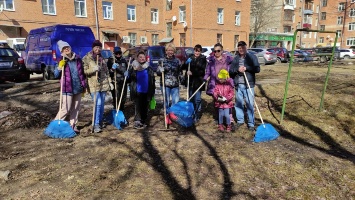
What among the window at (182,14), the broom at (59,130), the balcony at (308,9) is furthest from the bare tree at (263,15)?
the broom at (59,130)

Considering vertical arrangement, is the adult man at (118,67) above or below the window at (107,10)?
below

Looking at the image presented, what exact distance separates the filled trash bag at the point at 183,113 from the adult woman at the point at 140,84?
1.80 feet

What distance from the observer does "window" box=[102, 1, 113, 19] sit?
85.9ft

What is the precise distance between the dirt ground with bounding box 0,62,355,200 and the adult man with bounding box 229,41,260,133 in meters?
0.51

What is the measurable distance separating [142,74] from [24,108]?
379 centimetres

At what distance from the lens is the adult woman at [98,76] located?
4.90 metres

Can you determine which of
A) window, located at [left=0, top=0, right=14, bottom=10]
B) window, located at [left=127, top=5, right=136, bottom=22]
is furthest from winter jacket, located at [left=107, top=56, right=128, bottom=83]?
window, located at [left=127, top=5, right=136, bottom=22]

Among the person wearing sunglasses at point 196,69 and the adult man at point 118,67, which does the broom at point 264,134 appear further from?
the adult man at point 118,67

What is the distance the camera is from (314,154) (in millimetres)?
4379

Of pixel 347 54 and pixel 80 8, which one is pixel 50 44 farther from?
pixel 347 54

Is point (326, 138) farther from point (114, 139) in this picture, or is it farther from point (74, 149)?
point (74, 149)

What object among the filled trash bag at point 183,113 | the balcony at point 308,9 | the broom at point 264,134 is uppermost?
the balcony at point 308,9

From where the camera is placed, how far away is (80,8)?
24797 mm

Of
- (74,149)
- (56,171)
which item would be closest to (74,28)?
(74,149)
